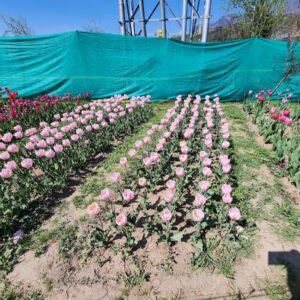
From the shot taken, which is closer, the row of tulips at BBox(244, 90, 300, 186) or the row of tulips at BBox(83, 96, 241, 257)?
the row of tulips at BBox(83, 96, 241, 257)

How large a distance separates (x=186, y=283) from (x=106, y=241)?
967mm

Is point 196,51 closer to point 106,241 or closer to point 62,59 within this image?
point 62,59

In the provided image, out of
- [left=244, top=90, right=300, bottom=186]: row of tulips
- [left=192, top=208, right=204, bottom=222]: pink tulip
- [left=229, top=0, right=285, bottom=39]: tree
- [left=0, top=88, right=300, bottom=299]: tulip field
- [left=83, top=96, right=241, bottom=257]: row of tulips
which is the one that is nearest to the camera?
[left=0, top=88, right=300, bottom=299]: tulip field

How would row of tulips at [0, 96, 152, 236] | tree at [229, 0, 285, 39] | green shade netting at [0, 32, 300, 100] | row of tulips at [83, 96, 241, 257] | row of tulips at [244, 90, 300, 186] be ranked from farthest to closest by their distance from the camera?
tree at [229, 0, 285, 39]
green shade netting at [0, 32, 300, 100]
row of tulips at [244, 90, 300, 186]
row of tulips at [0, 96, 152, 236]
row of tulips at [83, 96, 241, 257]

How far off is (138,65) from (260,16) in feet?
26.4

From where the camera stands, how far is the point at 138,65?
8133 millimetres

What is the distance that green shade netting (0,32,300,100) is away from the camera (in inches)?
308

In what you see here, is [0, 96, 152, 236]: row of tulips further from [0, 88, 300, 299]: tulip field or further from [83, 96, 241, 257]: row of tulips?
[83, 96, 241, 257]: row of tulips

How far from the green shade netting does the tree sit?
5040 millimetres

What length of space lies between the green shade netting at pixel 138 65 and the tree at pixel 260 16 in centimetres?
504

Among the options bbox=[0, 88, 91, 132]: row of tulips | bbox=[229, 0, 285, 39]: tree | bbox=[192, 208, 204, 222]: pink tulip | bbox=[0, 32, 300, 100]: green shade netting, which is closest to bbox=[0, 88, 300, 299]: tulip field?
bbox=[192, 208, 204, 222]: pink tulip

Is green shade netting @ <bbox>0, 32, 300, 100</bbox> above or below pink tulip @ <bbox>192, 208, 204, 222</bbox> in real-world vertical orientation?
above

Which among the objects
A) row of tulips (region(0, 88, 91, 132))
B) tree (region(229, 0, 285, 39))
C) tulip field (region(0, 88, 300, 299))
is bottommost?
tulip field (region(0, 88, 300, 299))

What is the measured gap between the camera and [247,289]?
1.94 metres
